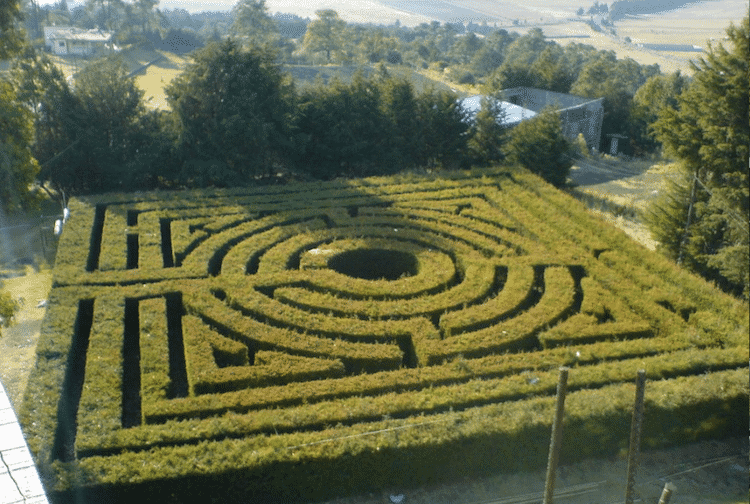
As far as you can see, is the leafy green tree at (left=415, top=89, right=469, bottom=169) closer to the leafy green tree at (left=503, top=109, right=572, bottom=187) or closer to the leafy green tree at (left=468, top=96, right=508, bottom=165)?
the leafy green tree at (left=468, top=96, right=508, bottom=165)

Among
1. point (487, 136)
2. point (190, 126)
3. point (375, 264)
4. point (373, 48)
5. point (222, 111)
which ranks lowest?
point (375, 264)

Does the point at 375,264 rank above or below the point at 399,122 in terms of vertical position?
below

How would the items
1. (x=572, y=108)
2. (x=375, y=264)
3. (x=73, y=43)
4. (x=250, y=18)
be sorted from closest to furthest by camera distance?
(x=375, y=264) < (x=572, y=108) < (x=73, y=43) < (x=250, y=18)

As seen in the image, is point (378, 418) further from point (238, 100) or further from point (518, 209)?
point (238, 100)

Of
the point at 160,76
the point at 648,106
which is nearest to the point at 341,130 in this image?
the point at 648,106

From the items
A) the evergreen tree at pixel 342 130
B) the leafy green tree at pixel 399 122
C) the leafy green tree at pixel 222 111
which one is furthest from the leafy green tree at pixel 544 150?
the leafy green tree at pixel 222 111

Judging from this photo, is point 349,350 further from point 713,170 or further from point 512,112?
point 512,112
